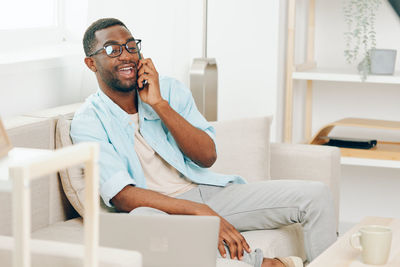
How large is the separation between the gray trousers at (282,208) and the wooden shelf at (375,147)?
924mm

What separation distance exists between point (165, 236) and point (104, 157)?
43cm

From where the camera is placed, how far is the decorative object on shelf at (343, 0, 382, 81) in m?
3.27

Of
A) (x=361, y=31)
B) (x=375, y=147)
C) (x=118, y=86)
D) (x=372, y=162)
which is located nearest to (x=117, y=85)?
(x=118, y=86)

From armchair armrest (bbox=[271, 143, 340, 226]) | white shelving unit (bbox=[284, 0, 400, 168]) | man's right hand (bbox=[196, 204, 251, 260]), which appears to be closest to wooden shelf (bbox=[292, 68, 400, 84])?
white shelving unit (bbox=[284, 0, 400, 168])

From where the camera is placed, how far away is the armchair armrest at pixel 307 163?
2695 mm

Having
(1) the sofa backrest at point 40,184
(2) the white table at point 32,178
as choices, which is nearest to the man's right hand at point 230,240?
(1) the sofa backrest at point 40,184

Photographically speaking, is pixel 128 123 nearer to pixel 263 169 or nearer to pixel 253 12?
pixel 263 169

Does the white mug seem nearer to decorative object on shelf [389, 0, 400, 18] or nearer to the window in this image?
the window

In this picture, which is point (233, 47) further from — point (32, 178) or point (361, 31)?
point (32, 178)

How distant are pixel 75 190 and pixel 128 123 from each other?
0.31 m

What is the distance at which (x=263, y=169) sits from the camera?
8.79 ft

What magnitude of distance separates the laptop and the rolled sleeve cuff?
296 millimetres

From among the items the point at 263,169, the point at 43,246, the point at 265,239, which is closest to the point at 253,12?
the point at 263,169

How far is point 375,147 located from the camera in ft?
11.1
